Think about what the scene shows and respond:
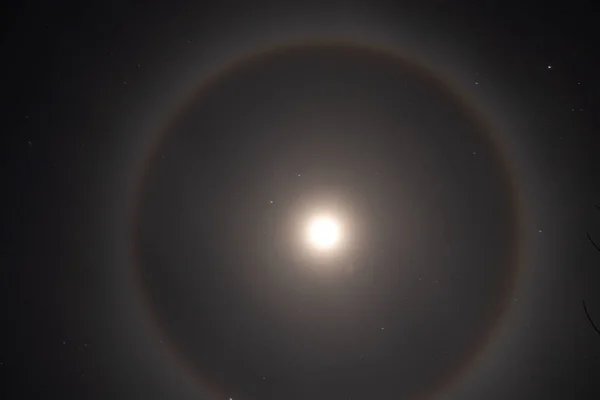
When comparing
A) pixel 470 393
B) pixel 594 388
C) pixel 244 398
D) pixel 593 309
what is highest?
pixel 244 398

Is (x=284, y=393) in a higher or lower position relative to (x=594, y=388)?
higher

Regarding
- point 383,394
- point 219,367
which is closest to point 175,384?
point 219,367

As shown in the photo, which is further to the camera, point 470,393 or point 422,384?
point 422,384

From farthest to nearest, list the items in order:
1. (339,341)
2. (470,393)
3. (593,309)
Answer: (339,341), (470,393), (593,309)

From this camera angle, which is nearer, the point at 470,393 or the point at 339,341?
the point at 470,393

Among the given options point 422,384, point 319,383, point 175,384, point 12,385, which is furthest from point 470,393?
point 12,385

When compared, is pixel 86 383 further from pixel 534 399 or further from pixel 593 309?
pixel 593 309

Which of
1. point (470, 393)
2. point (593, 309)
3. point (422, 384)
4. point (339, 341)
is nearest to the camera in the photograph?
point (593, 309)

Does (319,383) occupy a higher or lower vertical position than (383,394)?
higher

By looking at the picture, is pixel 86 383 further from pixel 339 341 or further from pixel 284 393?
pixel 339 341
